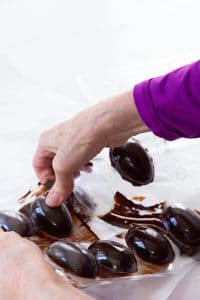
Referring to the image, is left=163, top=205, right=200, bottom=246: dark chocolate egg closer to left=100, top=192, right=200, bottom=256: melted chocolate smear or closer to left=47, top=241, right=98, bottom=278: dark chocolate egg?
left=100, top=192, right=200, bottom=256: melted chocolate smear

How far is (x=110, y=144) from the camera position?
695 mm

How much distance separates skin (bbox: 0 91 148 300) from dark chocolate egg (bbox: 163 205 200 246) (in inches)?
4.2

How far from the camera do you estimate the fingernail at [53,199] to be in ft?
2.31

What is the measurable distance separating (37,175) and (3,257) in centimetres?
25

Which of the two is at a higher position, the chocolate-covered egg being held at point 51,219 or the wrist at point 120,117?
the wrist at point 120,117

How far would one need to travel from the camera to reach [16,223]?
69cm

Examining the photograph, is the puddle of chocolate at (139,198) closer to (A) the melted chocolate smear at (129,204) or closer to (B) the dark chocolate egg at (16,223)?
(A) the melted chocolate smear at (129,204)

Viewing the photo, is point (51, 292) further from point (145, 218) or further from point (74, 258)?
point (145, 218)

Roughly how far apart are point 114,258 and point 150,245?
5 centimetres

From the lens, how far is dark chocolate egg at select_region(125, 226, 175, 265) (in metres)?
0.68

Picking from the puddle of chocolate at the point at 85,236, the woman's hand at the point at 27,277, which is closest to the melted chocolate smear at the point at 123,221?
the puddle of chocolate at the point at 85,236

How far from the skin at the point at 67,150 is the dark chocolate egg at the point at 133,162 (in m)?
0.06

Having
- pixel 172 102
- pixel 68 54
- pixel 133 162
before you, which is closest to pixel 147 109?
pixel 172 102

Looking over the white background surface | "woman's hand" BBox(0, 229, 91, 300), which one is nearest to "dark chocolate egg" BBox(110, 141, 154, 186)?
the white background surface
